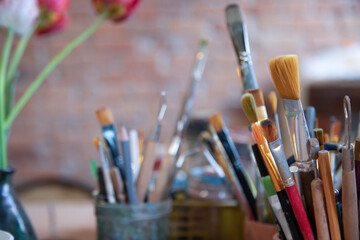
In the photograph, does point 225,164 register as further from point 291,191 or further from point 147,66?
point 147,66

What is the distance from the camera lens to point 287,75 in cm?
22

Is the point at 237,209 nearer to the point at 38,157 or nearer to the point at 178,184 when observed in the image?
the point at 178,184

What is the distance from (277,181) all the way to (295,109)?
4cm

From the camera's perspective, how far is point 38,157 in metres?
1.18

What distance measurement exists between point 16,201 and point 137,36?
929 mm

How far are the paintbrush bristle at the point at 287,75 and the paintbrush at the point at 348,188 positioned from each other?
1.1 inches

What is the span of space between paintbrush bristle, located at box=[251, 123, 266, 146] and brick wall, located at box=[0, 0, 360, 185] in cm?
96

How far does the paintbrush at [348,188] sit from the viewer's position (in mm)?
203

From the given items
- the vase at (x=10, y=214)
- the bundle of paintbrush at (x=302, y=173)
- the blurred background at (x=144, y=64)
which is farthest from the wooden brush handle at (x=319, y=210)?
the blurred background at (x=144, y=64)

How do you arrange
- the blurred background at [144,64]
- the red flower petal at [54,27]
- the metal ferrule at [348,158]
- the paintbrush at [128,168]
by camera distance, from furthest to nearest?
the blurred background at [144,64], the red flower petal at [54,27], the paintbrush at [128,168], the metal ferrule at [348,158]

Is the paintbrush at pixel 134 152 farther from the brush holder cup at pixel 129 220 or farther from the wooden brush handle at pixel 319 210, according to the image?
the wooden brush handle at pixel 319 210

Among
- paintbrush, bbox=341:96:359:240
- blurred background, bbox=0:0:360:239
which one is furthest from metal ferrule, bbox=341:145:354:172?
blurred background, bbox=0:0:360:239

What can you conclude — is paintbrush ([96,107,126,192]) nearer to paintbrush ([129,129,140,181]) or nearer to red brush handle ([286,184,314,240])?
paintbrush ([129,129,140,181])

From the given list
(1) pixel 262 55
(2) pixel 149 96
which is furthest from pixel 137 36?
(1) pixel 262 55
